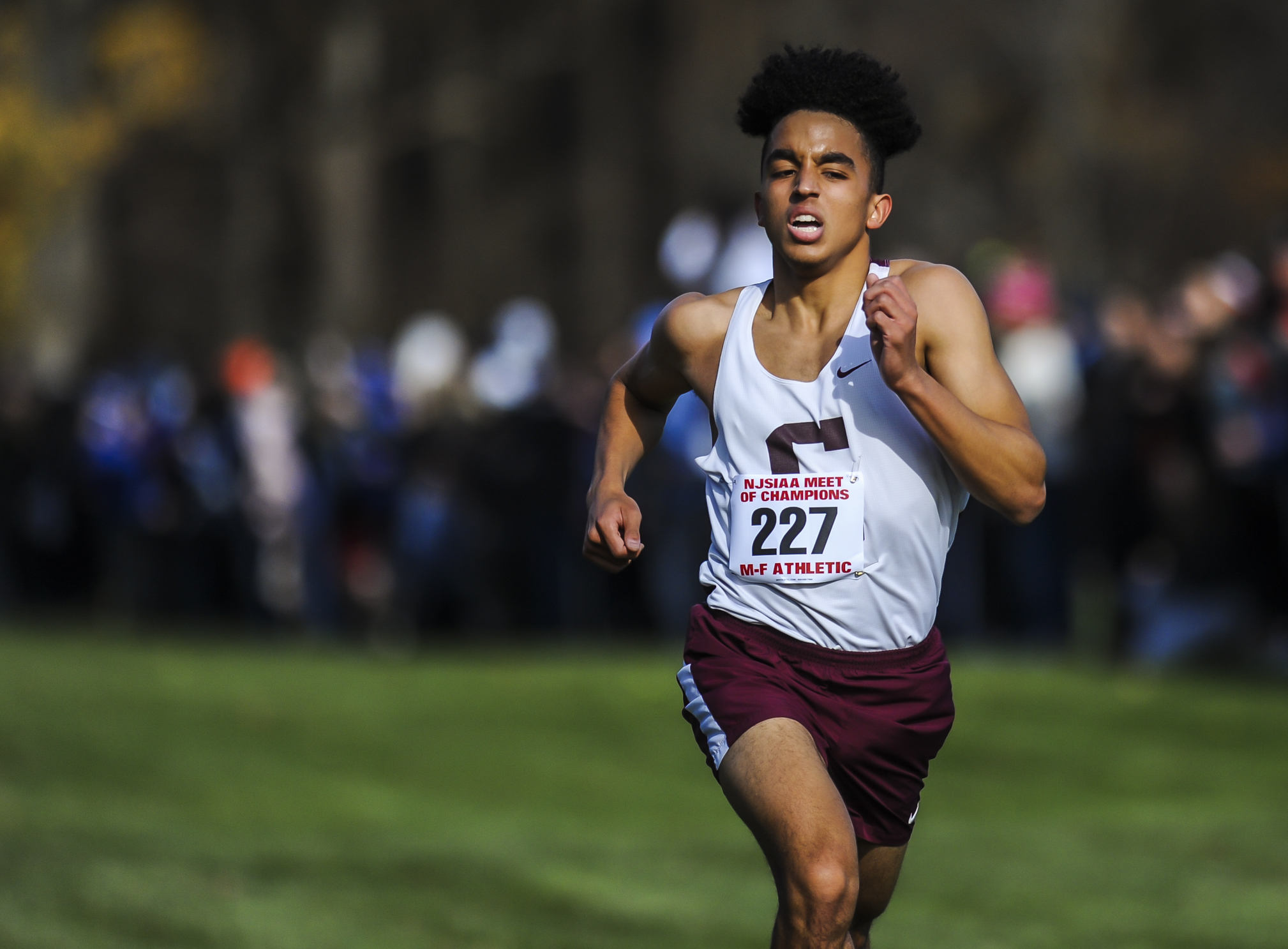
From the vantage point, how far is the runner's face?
476 centimetres

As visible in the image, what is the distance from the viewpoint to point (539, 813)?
9.52 metres

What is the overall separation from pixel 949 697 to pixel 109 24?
83.5 feet

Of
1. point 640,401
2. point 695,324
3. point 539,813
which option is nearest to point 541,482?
point 539,813

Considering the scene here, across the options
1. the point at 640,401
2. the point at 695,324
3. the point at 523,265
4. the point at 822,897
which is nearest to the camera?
the point at 822,897

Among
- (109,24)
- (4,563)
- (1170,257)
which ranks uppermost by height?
(109,24)

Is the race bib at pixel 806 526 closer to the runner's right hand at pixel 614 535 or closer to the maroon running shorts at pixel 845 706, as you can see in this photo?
the maroon running shorts at pixel 845 706

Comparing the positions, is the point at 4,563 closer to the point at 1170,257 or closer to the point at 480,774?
the point at 480,774

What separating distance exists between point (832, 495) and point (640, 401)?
32.2 inches

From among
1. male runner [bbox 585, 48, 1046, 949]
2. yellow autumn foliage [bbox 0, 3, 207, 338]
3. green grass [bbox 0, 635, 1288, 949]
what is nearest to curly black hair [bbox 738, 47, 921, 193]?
male runner [bbox 585, 48, 1046, 949]

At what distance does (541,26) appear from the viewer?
34.6 metres

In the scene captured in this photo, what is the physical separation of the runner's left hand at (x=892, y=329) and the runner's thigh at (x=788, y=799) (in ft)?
2.85

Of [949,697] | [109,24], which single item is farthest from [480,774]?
[109,24]

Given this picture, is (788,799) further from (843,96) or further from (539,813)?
(539,813)

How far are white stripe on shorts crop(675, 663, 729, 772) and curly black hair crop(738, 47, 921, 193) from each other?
51.1 inches
